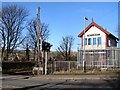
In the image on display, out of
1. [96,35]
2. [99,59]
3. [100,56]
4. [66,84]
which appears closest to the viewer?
[66,84]

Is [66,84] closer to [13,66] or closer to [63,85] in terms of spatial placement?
[63,85]

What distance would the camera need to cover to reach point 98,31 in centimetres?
3228

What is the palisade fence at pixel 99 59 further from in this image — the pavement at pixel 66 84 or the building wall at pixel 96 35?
the pavement at pixel 66 84

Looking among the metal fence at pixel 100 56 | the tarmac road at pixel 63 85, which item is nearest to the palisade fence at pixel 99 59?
the metal fence at pixel 100 56

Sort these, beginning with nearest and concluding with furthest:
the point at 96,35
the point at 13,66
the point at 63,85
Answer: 1. the point at 63,85
2. the point at 96,35
3. the point at 13,66

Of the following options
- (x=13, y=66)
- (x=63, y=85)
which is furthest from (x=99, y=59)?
(x=63, y=85)

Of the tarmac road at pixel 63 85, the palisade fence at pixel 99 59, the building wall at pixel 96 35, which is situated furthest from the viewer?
the building wall at pixel 96 35

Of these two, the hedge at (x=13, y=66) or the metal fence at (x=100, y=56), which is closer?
the metal fence at (x=100, y=56)

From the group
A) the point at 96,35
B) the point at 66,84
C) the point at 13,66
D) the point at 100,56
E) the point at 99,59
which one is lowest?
the point at 13,66

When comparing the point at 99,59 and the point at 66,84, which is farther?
the point at 99,59

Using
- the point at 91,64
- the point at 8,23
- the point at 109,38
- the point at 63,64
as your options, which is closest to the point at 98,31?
the point at 109,38

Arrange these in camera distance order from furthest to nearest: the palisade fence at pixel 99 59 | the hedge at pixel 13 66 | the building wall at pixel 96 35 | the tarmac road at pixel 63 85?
the hedge at pixel 13 66
the building wall at pixel 96 35
the palisade fence at pixel 99 59
the tarmac road at pixel 63 85

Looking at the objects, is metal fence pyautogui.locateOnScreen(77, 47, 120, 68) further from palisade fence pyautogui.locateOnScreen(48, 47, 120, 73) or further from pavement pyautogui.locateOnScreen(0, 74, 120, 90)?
pavement pyautogui.locateOnScreen(0, 74, 120, 90)

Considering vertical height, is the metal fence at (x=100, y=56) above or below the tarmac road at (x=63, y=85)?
above
